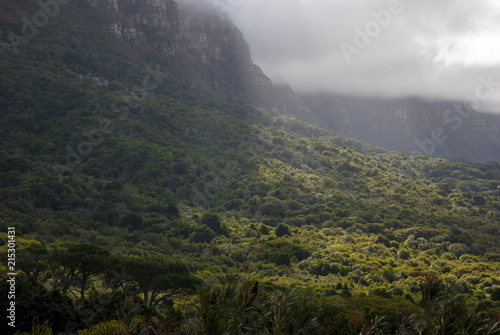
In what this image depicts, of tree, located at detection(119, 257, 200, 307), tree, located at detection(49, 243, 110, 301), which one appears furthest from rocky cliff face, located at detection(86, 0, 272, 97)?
tree, located at detection(119, 257, 200, 307)

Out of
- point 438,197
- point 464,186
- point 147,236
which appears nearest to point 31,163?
point 147,236

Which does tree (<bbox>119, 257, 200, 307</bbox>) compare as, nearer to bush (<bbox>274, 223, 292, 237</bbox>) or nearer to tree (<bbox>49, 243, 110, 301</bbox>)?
tree (<bbox>49, 243, 110, 301</bbox>)

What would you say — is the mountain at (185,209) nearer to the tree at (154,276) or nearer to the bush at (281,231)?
the tree at (154,276)

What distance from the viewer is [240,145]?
104 metres

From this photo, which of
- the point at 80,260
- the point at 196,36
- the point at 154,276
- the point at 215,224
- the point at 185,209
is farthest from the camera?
the point at 196,36

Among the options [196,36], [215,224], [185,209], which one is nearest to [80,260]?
[215,224]

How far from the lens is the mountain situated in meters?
18.3

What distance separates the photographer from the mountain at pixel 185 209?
719 inches

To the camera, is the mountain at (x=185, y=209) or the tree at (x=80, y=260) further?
the tree at (x=80, y=260)

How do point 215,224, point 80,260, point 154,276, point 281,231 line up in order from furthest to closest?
point 281,231 < point 215,224 < point 154,276 < point 80,260

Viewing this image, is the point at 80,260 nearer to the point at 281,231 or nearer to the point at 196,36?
the point at 281,231

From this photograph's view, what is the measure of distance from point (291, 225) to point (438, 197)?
167ft

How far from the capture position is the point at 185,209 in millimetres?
71938

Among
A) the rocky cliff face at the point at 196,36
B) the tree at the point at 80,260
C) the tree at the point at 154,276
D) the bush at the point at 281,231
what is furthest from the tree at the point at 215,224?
the rocky cliff face at the point at 196,36
